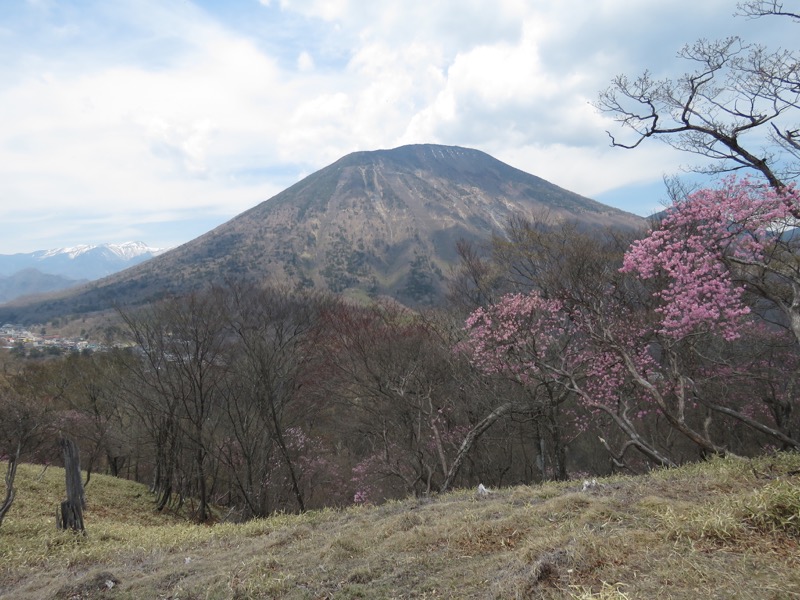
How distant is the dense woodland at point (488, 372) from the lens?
10000mm

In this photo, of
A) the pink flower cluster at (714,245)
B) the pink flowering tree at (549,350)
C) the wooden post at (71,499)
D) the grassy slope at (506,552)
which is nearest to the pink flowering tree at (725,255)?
the pink flower cluster at (714,245)

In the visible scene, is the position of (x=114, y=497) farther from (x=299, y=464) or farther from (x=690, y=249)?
(x=690, y=249)

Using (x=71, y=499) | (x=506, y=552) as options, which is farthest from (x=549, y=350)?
(x=71, y=499)

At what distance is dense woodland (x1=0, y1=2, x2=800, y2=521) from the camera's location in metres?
10.0

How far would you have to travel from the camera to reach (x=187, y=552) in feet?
25.2

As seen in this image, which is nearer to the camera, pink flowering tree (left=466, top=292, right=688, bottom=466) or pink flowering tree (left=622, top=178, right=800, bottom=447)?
pink flowering tree (left=622, top=178, right=800, bottom=447)

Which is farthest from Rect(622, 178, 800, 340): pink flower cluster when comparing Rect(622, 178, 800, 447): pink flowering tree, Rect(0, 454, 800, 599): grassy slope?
Rect(0, 454, 800, 599): grassy slope

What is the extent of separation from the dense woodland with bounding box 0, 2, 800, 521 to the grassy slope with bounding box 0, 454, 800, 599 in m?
3.39

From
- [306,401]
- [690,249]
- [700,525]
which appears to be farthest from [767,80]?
[306,401]

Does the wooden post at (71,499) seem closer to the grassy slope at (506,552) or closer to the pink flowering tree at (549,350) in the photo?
the grassy slope at (506,552)

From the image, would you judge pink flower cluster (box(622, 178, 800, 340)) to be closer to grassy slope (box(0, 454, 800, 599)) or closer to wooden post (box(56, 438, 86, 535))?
grassy slope (box(0, 454, 800, 599))

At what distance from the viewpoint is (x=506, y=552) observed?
15.6ft

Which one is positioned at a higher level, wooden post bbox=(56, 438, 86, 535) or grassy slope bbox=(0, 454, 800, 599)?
grassy slope bbox=(0, 454, 800, 599)

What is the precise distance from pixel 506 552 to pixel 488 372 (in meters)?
11.9
